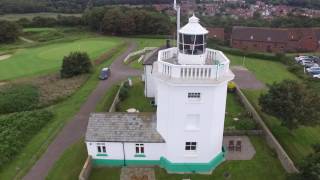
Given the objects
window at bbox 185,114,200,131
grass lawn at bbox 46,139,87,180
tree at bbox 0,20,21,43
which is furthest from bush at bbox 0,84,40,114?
tree at bbox 0,20,21,43

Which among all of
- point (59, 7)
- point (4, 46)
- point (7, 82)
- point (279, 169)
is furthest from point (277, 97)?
point (59, 7)

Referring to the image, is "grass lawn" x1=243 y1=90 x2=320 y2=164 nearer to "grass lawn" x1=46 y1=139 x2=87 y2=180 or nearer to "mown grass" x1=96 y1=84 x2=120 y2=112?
"mown grass" x1=96 y1=84 x2=120 y2=112

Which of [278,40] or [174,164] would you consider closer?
[174,164]

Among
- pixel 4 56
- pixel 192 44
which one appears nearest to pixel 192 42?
pixel 192 44

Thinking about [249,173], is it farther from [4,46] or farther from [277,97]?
[4,46]

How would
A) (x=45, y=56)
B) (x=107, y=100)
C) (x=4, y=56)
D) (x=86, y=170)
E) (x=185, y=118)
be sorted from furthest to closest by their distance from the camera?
1. (x=4, y=56)
2. (x=45, y=56)
3. (x=107, y=100)
4. (x=86, y=170)
5. (x=185, y=118)

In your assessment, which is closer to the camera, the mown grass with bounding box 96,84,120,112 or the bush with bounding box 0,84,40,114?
the mown grass with bounding box 96,84,120,112

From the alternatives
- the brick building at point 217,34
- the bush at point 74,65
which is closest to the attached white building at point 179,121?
the bush at point 74,65

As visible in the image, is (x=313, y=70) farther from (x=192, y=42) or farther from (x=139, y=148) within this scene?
(x=139, y=148)
